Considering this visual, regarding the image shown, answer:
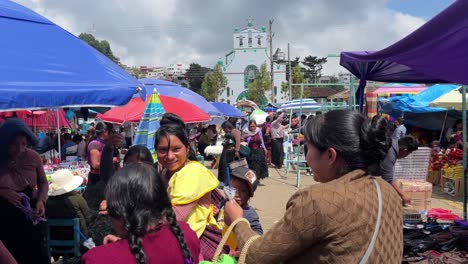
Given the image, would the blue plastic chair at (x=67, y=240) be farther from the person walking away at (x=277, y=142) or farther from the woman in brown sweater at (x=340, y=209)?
the person walking away at (x=277, y=142)

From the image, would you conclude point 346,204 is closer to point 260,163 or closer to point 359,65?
point 359,65

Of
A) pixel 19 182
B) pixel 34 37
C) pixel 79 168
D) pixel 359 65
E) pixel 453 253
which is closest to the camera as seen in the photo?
pixel 34 37

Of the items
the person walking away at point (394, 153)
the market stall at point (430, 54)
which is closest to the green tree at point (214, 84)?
the market stall at point (430, 54)

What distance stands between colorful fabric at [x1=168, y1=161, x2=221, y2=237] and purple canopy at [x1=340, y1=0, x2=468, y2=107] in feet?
5.83

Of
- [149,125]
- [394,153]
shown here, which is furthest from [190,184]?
[149,125]

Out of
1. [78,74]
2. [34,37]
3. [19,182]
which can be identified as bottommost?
[19,182]

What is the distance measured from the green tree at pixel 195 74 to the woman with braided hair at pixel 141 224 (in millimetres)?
90225

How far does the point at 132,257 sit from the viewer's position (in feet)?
5.03

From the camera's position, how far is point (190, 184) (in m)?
2.36

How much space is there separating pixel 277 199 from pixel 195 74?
8580 cm

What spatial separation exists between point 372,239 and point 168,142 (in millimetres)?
1480

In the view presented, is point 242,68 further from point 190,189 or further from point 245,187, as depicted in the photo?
point 190,189

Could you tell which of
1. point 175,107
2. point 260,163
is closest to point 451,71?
point 175,107

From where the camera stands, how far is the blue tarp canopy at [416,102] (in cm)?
1202
